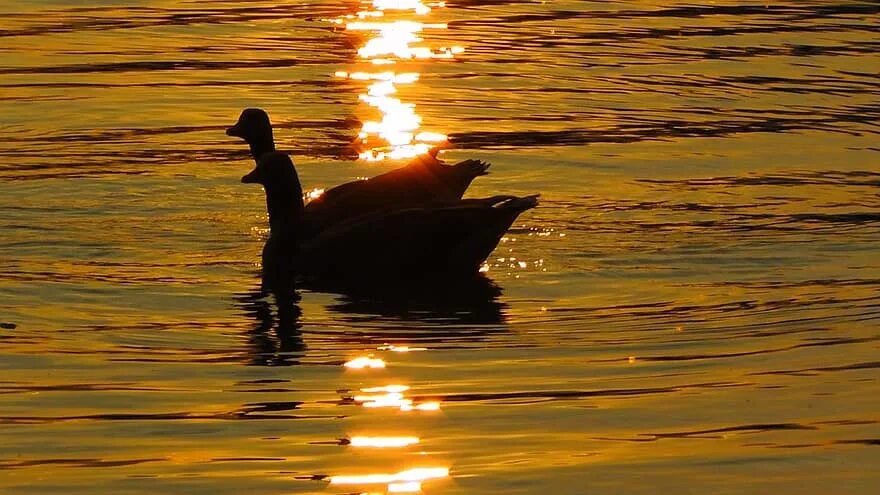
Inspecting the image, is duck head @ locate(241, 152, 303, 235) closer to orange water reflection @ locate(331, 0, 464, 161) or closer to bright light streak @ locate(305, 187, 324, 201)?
bright light streak @ locate(305, 187, 324, 201)

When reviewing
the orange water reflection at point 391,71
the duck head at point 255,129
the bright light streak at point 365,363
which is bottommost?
the bright light streak at point 365,363

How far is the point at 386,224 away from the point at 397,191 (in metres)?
0.78

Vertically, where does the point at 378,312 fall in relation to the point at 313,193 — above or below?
below

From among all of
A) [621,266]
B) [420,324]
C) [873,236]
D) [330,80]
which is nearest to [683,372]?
[420,324]

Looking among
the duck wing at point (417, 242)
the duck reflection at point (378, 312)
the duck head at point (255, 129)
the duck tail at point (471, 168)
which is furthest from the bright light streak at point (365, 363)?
the duck head at point (255, 129)

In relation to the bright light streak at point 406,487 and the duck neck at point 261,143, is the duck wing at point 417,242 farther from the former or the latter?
the bright light streak at point 406,487

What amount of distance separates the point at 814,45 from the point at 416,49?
4.47 m

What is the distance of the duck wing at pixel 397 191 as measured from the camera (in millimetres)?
15891

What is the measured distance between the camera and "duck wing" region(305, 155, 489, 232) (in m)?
15.9

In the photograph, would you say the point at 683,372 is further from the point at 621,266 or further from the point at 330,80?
the point at 330,80

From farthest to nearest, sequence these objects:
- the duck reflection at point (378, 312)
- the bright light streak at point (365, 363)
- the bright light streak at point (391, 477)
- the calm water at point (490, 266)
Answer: the duck reflection at point (378, 312), the bright light streak at point (365, 363), the calm water at point (490, 266), the bright light streak at point (391, 477)

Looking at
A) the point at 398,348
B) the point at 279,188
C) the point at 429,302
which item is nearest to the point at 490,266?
the point at 429,302

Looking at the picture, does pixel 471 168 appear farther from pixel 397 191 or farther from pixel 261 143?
pixel 261 143

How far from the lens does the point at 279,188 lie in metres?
15.9
